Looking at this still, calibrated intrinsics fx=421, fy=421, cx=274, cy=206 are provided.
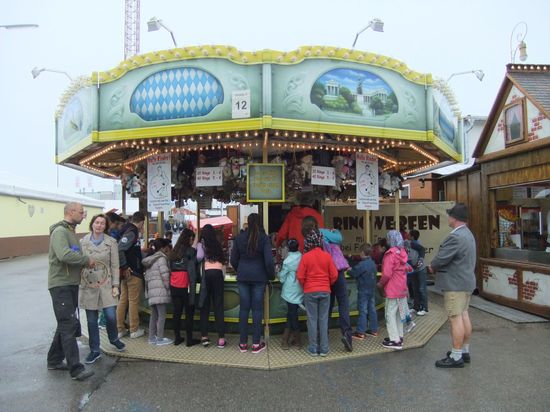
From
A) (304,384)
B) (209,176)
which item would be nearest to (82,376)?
(304,384)

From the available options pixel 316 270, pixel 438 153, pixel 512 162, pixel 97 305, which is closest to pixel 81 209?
pixel 97 305

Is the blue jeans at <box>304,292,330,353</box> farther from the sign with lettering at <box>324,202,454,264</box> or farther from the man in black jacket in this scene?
the sign with lettering at <box>324,202,454,264</box>

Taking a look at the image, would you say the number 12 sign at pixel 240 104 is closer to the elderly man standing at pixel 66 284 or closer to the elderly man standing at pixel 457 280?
the elderly man standing at pixel 66 284

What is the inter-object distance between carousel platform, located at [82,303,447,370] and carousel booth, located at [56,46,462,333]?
61 cm

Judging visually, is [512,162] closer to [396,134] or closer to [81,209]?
[396,134]

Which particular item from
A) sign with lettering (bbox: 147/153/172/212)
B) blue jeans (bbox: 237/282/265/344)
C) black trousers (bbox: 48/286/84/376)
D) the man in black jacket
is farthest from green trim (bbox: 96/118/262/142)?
black trousers (bbox: 48/286/84/376)

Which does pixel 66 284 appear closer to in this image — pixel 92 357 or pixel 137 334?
pixel 92 357

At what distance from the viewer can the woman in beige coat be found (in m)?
4.84

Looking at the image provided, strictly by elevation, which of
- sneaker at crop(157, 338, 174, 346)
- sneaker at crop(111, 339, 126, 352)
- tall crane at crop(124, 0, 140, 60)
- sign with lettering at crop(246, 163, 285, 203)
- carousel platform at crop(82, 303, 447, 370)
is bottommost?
carousel platform at crop(82, 303, 447, 370)

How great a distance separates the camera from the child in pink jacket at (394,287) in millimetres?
5430

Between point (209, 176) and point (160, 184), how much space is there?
0.77 m

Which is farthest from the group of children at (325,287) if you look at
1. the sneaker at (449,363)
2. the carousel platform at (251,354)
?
the sneaker at (449,363)

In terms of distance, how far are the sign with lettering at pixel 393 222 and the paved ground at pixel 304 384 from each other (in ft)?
18.2

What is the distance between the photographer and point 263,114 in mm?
5188
